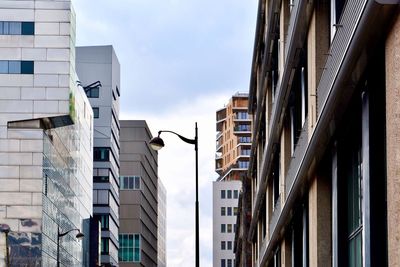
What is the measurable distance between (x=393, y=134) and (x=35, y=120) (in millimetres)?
95941

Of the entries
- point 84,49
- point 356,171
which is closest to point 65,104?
point 84,49

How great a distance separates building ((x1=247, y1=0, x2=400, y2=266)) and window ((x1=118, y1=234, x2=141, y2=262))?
149 m

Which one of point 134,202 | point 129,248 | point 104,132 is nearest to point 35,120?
point 104,132

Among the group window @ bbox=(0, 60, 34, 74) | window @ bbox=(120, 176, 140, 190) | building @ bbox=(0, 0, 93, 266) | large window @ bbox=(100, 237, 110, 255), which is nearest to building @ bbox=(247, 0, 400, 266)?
building @ bbox=(0, 0, 93, 266)

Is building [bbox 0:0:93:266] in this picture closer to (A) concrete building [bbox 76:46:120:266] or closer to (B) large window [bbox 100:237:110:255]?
(A) concrete building [bbox 76:46:120:266]

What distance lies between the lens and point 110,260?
157 meters

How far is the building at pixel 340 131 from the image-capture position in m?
15.2

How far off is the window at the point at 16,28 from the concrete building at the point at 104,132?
141 feet

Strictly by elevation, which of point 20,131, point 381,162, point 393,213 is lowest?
point 393,213

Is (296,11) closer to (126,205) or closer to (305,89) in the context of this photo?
(305,89)

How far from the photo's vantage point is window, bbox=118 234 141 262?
7333 inches

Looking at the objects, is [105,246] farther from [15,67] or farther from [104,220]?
[15,67]

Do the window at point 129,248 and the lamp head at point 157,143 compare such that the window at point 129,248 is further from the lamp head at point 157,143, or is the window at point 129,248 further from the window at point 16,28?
the lamp head at point 157,143

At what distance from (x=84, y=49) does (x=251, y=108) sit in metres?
Answer: 103
